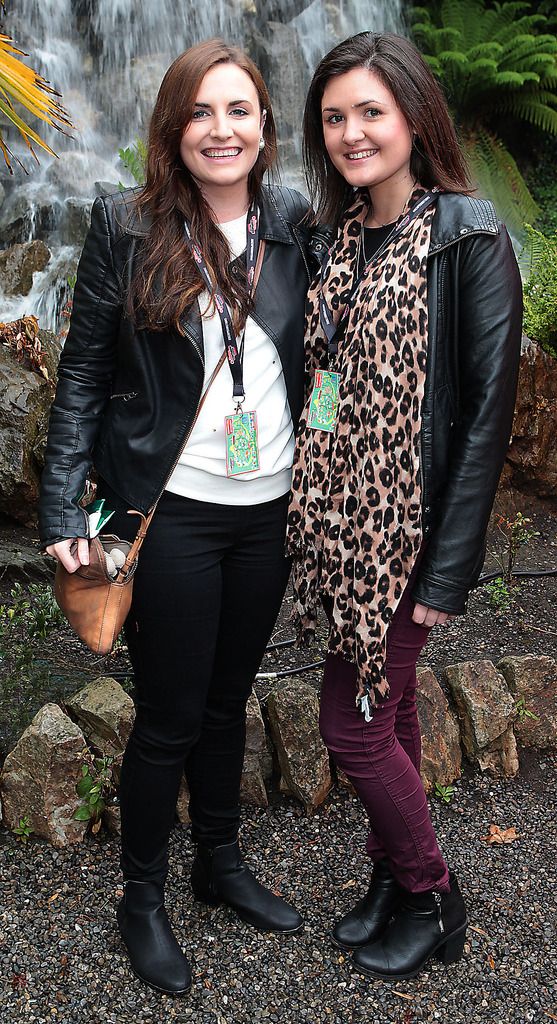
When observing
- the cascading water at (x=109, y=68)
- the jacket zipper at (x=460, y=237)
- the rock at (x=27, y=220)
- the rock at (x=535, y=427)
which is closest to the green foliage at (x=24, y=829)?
the jacket zipper at (x=460, y=237)

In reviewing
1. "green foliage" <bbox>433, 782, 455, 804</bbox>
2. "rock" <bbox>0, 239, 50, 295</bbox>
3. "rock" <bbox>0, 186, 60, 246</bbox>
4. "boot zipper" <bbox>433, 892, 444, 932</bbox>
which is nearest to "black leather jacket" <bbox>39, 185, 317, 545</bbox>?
"boot zipper" <bbox>433, 892, 444, 932</bbox>

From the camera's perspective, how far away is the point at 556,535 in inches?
191

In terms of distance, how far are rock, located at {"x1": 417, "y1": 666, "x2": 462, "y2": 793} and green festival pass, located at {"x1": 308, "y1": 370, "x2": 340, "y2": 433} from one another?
1316mm

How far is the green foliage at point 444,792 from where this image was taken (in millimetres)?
3156

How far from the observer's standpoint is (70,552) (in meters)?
2.21

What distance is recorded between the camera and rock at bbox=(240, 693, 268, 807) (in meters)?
3.08

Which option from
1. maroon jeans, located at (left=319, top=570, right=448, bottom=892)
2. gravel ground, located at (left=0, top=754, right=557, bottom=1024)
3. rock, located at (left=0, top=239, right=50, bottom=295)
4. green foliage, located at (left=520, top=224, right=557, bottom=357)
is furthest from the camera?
rock, located at (left=0, top=239, right=50, bottom=295)

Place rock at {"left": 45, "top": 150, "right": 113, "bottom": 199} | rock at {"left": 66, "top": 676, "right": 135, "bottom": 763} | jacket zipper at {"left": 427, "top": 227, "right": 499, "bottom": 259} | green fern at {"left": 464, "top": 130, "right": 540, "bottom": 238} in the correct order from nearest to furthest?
jacket zipper at {"left": 427, "top": 227, "right": 499, "bottom": 259} → rock at {"left": 66, "top": 676, "right": 135, "bottom": 763} → rock at {"left": 45, "top": 150, "right": 113, "bottom": 199} → green fern at {"left": 464, "top": 130, "right": 540, "bottom": 238}

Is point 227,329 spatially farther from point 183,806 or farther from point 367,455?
point 183,806

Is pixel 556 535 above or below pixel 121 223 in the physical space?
below

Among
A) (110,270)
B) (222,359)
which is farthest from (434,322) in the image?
(110,270)

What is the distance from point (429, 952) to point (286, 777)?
0.76 meters

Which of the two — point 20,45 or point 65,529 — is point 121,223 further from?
point 20,45

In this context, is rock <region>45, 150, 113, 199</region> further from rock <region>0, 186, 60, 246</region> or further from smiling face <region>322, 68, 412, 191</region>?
smiling face <region>322, 68, 412, 191</region>
